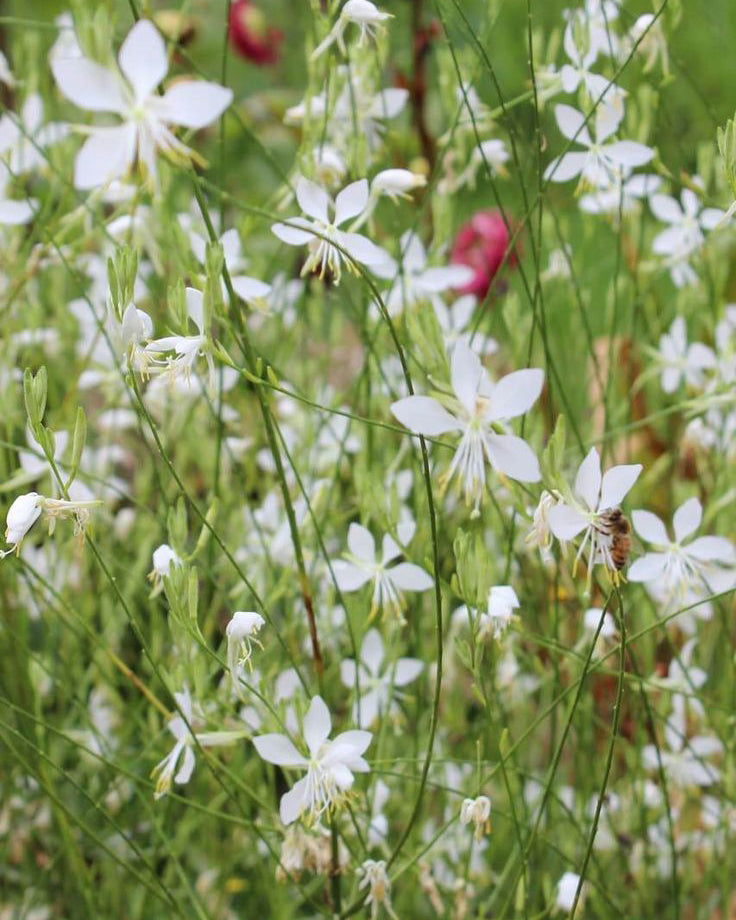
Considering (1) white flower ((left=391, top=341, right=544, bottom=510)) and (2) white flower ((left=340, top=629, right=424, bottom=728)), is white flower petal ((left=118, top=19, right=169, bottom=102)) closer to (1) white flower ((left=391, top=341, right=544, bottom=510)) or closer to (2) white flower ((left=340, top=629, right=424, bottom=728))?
(1) white flower ((left=391, top=341, right=544, bottom=510))

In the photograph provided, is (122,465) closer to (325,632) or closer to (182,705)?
(325,632)

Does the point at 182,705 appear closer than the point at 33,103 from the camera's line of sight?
Yes

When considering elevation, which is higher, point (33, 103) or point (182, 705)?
point (33, 103)

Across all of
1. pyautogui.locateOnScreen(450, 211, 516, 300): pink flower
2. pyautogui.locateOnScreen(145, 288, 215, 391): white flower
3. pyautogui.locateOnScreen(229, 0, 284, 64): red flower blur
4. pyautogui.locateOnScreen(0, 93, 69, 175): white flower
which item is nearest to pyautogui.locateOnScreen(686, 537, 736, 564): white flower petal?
pyautogui.locateOnScreen(145, 288, 215, 391): white flower

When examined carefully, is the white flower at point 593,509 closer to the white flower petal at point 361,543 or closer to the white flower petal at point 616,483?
the white flower petal at point 616,483

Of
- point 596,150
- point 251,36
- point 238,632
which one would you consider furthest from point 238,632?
point 251,36

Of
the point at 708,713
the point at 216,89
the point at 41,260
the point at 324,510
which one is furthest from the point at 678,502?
the point at 216,89
